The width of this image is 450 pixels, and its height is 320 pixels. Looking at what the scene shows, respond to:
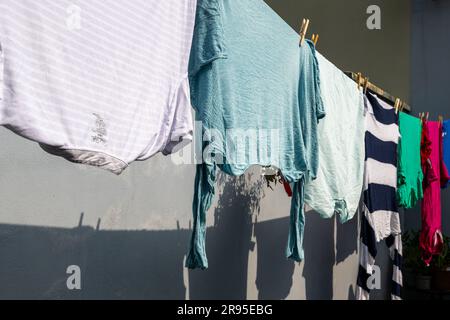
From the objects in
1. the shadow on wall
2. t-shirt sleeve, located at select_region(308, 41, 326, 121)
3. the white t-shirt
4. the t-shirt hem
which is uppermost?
t-shirt sleeve, located at select_region(308, 41, 326, 121)

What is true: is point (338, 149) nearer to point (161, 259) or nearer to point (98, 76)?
point (161, 259)

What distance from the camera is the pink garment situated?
12.0ft

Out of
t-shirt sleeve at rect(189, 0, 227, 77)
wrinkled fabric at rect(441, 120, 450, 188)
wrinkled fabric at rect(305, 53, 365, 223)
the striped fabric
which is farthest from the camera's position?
wrinkled fabric at rect(441, 120, 450, 188)

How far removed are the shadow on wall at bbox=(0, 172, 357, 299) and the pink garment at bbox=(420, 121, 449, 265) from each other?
2.38ft

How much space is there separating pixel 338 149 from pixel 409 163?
3.43 feet

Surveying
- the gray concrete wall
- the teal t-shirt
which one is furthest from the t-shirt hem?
the gray concrete wall

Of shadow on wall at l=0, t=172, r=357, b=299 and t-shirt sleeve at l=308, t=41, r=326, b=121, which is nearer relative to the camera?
shadow on wall at l=0, t=172, r=357, b=299

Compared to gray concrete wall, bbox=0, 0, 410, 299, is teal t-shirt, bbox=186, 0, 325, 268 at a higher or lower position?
higher

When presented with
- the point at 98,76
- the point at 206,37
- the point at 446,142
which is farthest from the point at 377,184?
the point at 98,76

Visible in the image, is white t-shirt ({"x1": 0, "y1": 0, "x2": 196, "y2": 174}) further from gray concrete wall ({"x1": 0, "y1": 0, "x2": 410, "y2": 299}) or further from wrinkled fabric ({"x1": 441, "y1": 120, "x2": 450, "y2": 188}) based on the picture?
wrinkled fabric ({"x1": 441, "y1": 120, "x2": 450, "y2": 188})

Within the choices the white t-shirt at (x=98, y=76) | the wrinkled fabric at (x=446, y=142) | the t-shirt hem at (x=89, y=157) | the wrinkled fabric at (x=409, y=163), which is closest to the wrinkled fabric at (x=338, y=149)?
the wrinkled fabric at (x=409, y=163)

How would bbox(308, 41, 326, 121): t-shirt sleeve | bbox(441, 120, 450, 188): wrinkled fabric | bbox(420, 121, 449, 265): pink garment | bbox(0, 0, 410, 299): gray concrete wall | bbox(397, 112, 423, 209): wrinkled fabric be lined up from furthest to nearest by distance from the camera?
bbox(441, 120, 450, 188): wrinkled fabric
bbox(420, 121, 449, 265): pink garment
bbox(397, 112, 423, 209): wrinkled fabric
bbox(308, 41, 326, 121): t-shirt sleeve
bbox(0, 0, 410, 299): gray concrete wall

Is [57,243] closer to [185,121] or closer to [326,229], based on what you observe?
[185,121]

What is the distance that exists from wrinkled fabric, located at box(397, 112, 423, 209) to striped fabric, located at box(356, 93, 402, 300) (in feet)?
0.36
